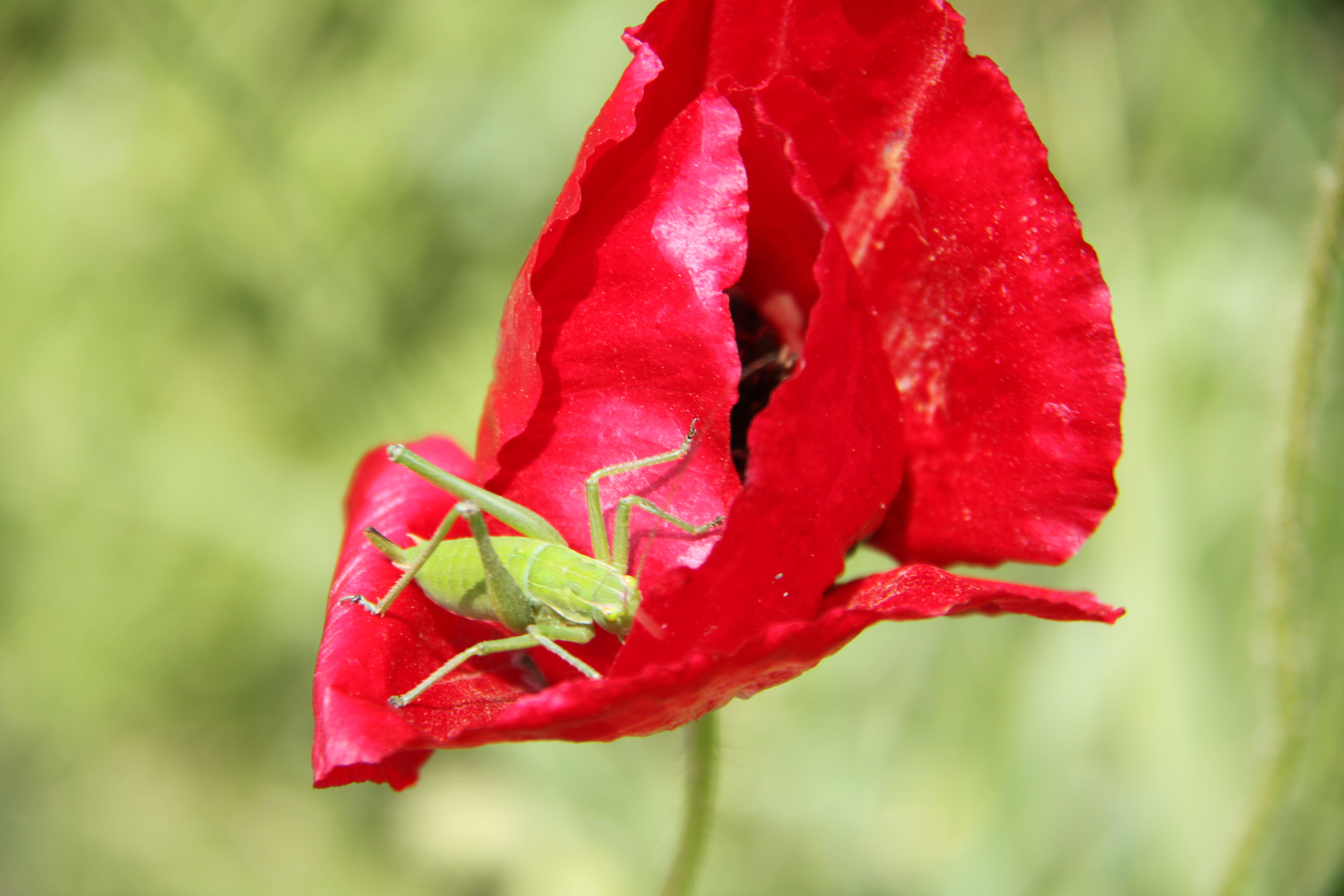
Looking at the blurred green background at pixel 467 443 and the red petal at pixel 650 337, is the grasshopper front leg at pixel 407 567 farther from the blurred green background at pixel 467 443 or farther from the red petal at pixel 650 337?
the blurred green background at pixel 467 443

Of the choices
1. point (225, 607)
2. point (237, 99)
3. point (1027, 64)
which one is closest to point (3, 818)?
point (225, 607)

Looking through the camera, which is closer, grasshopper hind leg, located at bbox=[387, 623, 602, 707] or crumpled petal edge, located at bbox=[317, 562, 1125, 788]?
crumpled petal edge, located at bbox=[317, 562, 1125, 788]

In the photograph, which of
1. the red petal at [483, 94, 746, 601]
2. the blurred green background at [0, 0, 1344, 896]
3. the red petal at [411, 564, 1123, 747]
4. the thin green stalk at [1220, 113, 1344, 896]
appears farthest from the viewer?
the blurred green background at [0, 0, 1344, 896]

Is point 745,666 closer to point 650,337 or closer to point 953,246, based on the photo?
point 650,337

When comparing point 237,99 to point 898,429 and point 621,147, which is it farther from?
point 898,429

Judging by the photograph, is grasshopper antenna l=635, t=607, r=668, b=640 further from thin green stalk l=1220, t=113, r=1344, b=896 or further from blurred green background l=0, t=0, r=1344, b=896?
blurred green background l=0, t=0, r=1344, b=896

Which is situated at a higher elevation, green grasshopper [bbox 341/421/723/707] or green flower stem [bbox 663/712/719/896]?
green grasshopper [bbox 341/421/723/707]

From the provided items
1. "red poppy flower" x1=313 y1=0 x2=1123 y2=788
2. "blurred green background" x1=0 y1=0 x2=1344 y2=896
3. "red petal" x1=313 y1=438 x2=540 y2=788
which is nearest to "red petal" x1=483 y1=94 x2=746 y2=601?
"red poppy flower" x1=313 y1=0 x2=1123 y2=788

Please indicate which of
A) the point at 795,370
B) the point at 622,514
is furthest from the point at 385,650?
the point at 795,370
